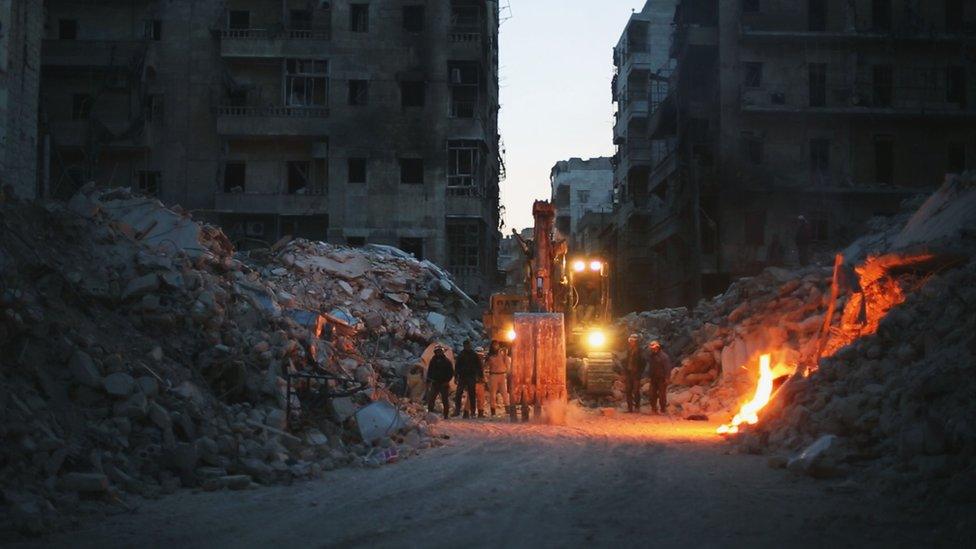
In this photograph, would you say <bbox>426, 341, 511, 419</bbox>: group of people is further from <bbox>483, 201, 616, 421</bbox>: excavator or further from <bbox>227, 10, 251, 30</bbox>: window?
<bbox>227, 10, 251, 30</bbox>: window

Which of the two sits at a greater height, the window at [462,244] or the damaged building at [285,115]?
the damaged building at [285,115]

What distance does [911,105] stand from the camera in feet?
133

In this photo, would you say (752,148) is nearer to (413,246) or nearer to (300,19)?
(413,246)

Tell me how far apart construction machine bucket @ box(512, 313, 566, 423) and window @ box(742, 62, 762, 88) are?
79.0ft

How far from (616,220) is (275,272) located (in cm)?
2940

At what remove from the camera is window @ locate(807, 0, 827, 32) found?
40.8 m

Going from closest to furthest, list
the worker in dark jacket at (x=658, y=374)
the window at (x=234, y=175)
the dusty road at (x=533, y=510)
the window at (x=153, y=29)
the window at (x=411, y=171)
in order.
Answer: the dusty road at (x=533, y=510), the worker in dark jacket at (x=658, y=374), the window at (x=411, y=171), the window at (x=234, y=175), the window at (x=153, y=29)

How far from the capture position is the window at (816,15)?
134 feet

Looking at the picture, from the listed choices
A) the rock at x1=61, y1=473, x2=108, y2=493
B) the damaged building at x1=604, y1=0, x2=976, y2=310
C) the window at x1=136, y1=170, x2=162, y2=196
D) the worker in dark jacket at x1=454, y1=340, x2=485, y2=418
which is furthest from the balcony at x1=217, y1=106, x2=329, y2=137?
the rock at x1=61, y1=473, x2=108, y2=493

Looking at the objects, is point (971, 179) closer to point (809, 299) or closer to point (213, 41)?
point (809, 299)

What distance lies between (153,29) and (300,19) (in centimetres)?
671

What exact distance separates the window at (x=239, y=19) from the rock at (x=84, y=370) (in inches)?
1387

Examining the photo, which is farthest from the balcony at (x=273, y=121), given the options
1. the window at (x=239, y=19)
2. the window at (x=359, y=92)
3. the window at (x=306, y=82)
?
the window at (x=239, y=19)

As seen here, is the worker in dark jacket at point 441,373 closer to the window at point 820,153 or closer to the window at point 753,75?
the window at point 753,75
